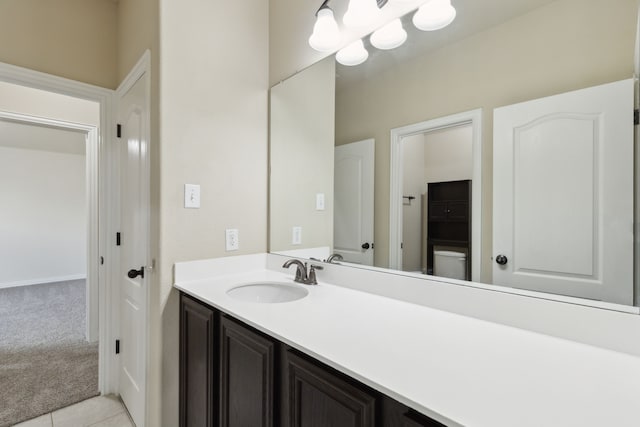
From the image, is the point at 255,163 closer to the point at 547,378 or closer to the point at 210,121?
the point at 210,121

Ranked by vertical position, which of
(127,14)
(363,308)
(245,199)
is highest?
(127,14)

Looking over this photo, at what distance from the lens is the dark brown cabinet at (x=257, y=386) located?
0.69 metres

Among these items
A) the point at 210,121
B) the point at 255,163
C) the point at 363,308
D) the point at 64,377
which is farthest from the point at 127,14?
the point at 64,377

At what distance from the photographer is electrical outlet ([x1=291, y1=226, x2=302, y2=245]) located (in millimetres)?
1834

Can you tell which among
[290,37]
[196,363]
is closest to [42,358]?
[196,363]

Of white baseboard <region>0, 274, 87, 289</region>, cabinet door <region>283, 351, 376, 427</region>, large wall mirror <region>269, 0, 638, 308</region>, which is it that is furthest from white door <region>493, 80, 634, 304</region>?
white baseboard <region>0, 274, 87, 289</region>

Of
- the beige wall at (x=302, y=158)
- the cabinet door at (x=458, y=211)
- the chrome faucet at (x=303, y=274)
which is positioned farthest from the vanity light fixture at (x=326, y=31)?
the chrome faucet at (x=303, y=274)

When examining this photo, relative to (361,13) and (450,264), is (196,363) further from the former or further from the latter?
(361,13)

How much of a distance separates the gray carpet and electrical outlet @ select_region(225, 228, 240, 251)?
1.50 meters

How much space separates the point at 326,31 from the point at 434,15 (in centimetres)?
53

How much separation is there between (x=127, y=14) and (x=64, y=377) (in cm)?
257

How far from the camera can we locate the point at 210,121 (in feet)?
5.30

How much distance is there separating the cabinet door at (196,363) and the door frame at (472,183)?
850 millimetres

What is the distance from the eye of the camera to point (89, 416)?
182 cm
